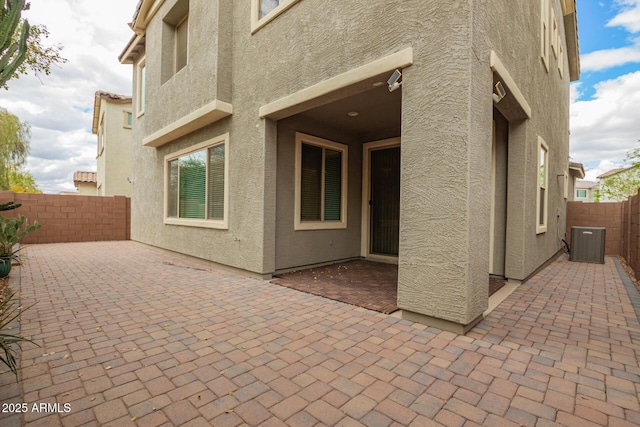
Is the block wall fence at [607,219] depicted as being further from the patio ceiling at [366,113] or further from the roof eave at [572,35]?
the patio ceiling at [366,113]

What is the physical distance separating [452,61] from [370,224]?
4.82 meters

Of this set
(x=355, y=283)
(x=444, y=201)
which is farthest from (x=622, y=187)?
(x=444, y=201)

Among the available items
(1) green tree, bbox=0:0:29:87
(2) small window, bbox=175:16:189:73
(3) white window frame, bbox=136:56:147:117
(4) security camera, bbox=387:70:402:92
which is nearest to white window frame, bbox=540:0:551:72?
(4) security camera, bbox=387:70:402:92

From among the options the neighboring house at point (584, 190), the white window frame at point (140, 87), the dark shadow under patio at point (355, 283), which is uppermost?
the white window frame at point (140, 87)

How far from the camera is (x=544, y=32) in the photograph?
6445 millimetres

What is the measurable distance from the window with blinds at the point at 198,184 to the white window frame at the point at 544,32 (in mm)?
6847

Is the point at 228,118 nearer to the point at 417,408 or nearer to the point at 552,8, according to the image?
the point at 417,408

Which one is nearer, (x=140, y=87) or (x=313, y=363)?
(x=313, y=363)

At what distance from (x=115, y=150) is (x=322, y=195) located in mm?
15657

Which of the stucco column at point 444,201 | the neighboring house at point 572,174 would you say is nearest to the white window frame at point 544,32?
the stucco column at point 444,201

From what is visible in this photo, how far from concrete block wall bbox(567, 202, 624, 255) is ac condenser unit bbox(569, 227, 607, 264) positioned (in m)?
2.42

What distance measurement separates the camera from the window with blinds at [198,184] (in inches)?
264

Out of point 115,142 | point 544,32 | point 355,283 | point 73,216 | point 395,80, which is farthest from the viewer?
point 115,142

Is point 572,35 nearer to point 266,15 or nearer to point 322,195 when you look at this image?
point 322,195
